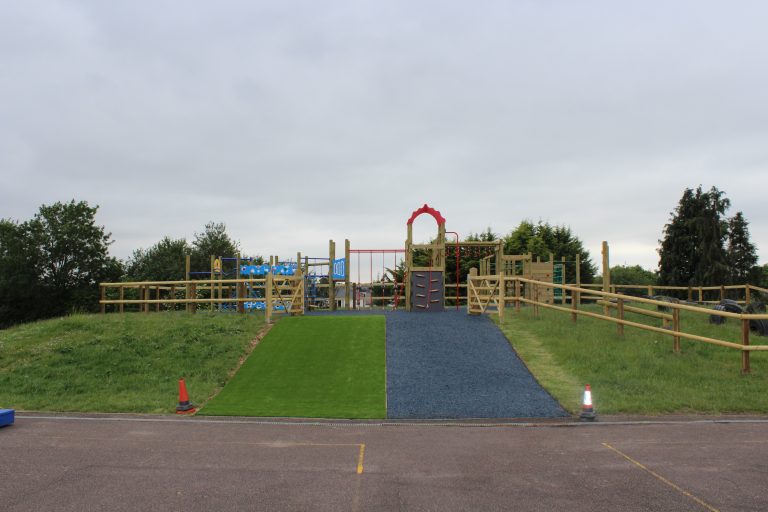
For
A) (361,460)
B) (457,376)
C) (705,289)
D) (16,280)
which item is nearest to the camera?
(361,460)

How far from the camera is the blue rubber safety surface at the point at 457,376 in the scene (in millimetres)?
10219

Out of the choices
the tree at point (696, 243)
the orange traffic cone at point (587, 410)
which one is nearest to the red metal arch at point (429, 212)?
the orange traffic cone at point (587, 410)

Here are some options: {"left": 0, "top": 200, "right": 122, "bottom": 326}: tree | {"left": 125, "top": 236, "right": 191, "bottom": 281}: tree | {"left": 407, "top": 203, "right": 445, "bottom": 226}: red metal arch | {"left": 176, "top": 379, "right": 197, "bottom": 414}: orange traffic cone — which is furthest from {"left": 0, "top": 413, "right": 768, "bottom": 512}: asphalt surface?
{"left": 125, "top": 236, "right": 191, "bottom": 281}: tree

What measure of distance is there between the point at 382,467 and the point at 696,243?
169 feet

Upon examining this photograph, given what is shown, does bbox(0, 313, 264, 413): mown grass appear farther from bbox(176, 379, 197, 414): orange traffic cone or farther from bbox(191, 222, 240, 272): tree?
bbox(191, 222, 240, 272): tree

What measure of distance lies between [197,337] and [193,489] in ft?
32.8

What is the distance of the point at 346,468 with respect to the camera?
6.62 metres

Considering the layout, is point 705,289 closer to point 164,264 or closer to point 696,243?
point 696,243

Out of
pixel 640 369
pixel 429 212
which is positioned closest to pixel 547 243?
pixel 429 212

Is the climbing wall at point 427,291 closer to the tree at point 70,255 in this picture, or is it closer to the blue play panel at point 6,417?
the blue play panel at point 6,417

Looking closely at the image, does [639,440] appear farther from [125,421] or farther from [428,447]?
[125,421]

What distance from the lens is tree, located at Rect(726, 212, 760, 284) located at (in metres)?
48.1

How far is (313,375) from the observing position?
41.2 ft

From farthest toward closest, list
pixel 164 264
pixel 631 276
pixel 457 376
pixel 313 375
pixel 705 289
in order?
pixel 631 276 → pixel 164 264 → pixel 705 289 → pixel 313 375 → pixel 457 376
